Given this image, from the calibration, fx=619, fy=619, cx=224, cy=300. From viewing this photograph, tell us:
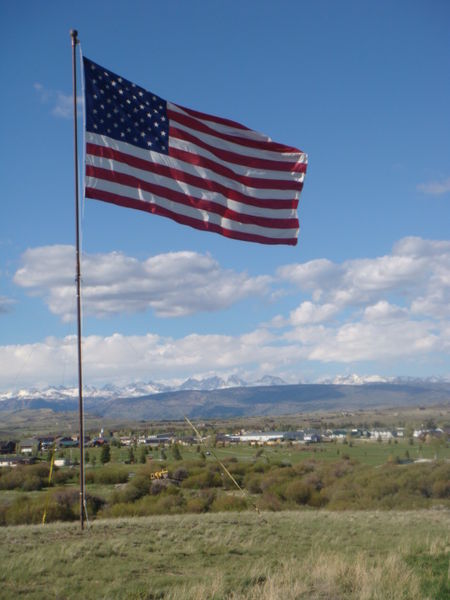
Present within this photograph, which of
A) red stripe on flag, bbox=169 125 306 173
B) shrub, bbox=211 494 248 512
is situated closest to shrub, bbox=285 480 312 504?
shrub, bbox=211 494 248 512

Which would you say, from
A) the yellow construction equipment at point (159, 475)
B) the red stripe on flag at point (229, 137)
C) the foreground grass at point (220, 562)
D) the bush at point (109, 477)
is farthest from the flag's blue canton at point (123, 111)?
the bush at point (109, 477)

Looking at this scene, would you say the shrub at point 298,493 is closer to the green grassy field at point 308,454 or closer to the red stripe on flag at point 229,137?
the green grassy field at point 308,454

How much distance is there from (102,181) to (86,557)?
7538 millimetres

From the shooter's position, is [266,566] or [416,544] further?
[416,544]

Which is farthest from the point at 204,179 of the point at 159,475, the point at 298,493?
the point at 159,475

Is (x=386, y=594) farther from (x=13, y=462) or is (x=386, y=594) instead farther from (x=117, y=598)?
(x=13, y=462)

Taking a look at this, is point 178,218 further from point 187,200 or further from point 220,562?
point 220,562

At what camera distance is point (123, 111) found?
14.2 metres

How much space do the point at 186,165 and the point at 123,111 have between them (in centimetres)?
192

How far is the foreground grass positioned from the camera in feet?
30.8

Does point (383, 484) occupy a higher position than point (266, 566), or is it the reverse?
point (266, 566)

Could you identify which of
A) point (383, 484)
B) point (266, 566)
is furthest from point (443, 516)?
point (383, 484)

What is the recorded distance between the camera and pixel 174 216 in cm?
1440

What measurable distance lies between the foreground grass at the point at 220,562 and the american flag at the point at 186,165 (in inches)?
284
